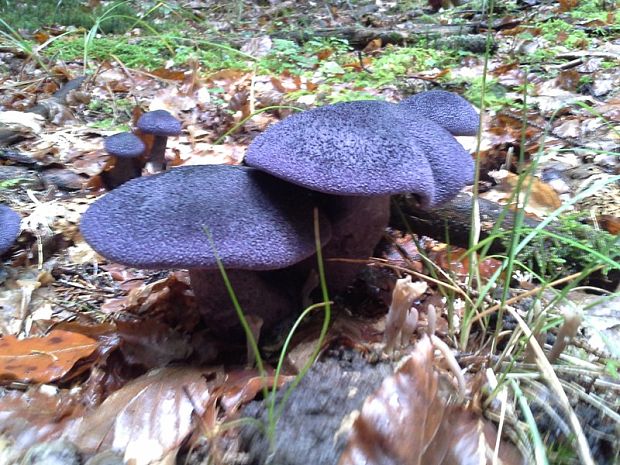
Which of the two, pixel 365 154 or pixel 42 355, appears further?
pixel 42 355

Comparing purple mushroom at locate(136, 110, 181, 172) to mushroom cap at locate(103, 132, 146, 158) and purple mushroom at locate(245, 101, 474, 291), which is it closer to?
mushroom cap at locate(103, 132, 146, 158)

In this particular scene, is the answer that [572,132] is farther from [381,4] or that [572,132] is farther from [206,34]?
[381,4]

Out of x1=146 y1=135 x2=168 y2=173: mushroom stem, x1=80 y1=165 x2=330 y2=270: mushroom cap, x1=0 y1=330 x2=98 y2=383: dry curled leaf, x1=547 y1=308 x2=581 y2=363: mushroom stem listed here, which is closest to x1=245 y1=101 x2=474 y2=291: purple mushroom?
x1=80 y1=165 x2=330 y2=270: mushroom cap

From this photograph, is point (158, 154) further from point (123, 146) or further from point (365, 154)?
point (365, 154)

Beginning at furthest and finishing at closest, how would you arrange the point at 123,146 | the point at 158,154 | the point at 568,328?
the point at 158,154
the point at 123,146
the point at 568,328

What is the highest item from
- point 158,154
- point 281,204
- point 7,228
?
point 281,204

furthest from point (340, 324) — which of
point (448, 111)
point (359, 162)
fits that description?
point (448, 111)
